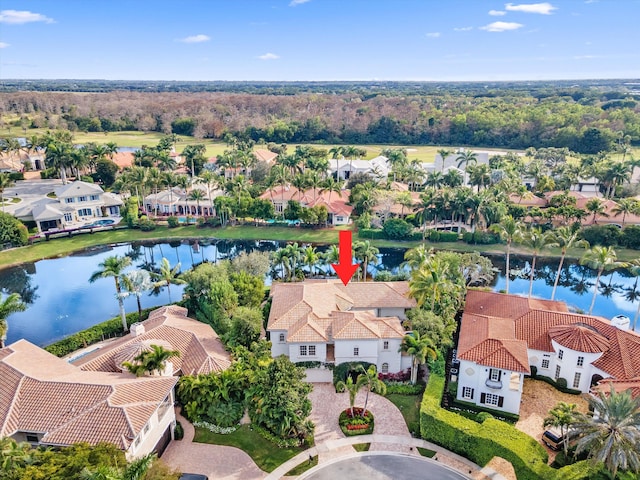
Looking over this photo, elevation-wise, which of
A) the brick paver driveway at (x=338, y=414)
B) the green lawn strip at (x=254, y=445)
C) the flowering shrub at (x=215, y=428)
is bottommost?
the brick paver driveway at (x=338, y=414)

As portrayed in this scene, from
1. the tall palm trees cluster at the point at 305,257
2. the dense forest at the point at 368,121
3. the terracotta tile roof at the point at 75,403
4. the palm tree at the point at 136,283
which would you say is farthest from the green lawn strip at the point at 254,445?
the dense forest at the point at 368,121

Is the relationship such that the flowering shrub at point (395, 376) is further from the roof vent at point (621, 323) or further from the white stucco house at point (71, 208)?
the white stucco house at point (71, 208)

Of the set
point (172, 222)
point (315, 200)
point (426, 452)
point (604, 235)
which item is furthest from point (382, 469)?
point (172, 222)

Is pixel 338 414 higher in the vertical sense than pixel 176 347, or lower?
lower

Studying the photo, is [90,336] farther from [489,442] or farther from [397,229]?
[397,229]

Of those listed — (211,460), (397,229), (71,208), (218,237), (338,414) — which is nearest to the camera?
(211,460)

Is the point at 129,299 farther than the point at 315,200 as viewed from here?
No

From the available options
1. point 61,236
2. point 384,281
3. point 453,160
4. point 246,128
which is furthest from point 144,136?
point 384,281
